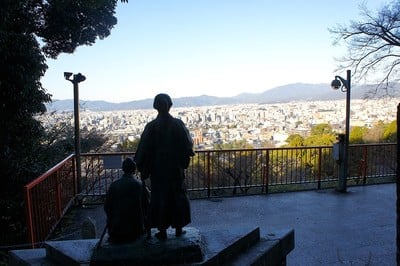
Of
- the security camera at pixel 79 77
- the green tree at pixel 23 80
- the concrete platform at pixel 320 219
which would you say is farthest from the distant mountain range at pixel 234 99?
the concrete platform at pixel 320 219

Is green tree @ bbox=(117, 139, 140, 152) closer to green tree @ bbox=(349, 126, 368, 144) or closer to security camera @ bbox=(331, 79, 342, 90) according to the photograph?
security camera @ bbox=(331, 79, 342, 90)

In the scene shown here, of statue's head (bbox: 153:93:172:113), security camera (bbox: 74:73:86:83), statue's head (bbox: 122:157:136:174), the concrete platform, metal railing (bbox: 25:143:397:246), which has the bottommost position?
the concrete platform

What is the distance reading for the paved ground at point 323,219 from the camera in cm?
477

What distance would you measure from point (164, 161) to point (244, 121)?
1618 cm

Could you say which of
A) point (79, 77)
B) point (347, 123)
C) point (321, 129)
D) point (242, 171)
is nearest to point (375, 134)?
point (321, 129)

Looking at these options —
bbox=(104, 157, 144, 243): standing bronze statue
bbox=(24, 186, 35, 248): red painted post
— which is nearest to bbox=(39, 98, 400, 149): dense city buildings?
bbox=(24, 186, 35, 248): red painted post

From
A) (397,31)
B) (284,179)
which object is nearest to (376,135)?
(397,31)

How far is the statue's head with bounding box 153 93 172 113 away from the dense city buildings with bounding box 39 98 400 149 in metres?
6.27

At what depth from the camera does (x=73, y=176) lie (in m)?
7.14

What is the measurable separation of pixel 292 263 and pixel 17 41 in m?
5.67

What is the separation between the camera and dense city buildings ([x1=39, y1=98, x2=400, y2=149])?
41.2ft

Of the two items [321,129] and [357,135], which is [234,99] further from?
[357,135]

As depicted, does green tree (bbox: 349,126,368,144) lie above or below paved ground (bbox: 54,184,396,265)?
above

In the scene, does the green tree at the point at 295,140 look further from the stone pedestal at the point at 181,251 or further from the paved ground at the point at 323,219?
the stone pedestal at the point at 181,251
